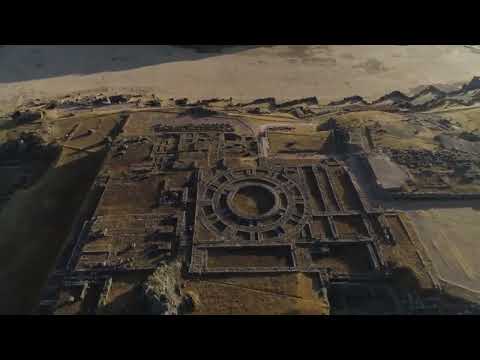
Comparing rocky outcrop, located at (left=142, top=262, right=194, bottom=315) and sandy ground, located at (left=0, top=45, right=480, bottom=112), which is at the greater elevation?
sandy ground, located at (left=0, top=45, right=480, bottom=112)

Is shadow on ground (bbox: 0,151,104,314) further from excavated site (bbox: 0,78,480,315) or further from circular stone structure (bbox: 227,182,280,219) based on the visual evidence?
circular stone structure (bbox: 227,182,280,219)

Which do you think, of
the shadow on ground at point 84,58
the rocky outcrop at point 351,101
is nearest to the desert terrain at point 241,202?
the rocky outcrop at point 351,101

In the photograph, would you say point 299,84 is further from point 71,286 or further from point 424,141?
point 71,286

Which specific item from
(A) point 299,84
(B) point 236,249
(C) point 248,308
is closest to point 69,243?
(B) point 236,249

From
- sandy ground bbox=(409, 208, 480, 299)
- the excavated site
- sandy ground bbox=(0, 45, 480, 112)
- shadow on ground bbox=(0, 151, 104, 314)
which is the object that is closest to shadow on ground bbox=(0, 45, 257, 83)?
sandy ground bbox=(0, 45, 480, 112)

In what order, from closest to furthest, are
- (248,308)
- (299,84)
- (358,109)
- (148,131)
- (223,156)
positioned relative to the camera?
1. (248,308)
2. (223,156)
3. (148,131)
4. (358,109)
5. (299,84)

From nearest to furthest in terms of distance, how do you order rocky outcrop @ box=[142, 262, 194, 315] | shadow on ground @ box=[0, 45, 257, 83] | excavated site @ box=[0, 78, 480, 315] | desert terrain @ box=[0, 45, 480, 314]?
rocky outcrop @ box=[142, 262, 194, 315] → excavated site @ box=[0, 78, 480, 315] → desert terrain @ box=[0, 45, 480, 314] → shadow on ground @ box=[0, 45, 257, 83]
